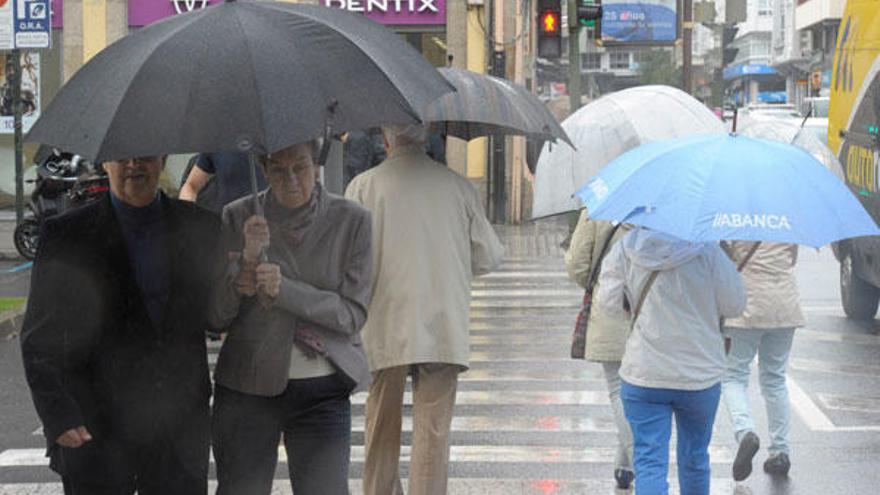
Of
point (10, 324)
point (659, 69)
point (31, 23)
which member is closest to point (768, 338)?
point (10, 324)

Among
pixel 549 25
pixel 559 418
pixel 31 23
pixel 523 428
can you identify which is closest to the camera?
pixel 523 428

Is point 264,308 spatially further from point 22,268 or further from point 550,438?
point 22,268

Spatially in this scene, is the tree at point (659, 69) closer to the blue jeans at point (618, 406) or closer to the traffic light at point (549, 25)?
the traffic light at point (549, 25)

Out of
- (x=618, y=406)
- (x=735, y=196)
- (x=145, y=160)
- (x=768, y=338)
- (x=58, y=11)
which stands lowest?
(x=618, y=406)

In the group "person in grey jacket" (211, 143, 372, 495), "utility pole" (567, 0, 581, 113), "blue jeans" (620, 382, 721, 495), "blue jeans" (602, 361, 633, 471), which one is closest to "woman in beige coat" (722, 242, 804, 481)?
"blue jeans" (602, 361, 633, 471)

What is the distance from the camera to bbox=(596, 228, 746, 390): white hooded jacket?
5570 millimetres

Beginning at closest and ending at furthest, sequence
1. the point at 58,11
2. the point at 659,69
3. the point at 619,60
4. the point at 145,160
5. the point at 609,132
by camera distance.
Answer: the point at 145,160
the point at 609,132
the point at 58,11
the point at 659,69
the point at 619,60

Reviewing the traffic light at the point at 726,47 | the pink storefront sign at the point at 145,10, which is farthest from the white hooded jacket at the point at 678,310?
the traffic light at the point at 726,47

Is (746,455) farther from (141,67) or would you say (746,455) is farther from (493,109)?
(141,67)

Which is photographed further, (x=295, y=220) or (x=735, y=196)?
(x=735, y=196)

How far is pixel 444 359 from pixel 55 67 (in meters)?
17.8

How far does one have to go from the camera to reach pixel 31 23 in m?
15.4

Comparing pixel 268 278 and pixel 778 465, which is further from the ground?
pixel 268 278

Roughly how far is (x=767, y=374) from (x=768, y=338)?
18cm
